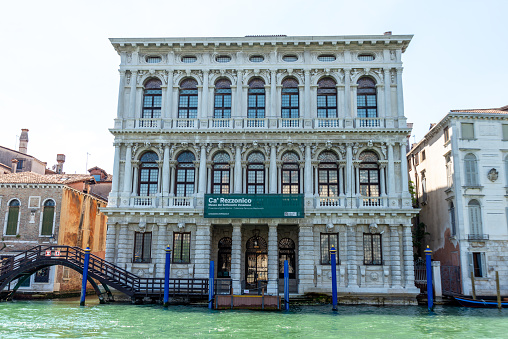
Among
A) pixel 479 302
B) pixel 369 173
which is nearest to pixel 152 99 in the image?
pixel 369 173

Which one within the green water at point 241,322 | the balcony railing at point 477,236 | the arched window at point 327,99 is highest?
the arched window at point 327,99

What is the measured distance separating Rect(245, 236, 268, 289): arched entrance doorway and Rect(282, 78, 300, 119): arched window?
297 inches

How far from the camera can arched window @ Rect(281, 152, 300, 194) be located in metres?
29.1

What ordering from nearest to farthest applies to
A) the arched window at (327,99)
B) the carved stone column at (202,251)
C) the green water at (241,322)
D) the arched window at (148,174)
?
the green water at (241,322)
the carved stone column at (202,251)
the arched window at (148,174)
the arched window at (327,99)

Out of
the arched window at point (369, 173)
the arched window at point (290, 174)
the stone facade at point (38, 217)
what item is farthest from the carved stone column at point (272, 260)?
the stone facade at point (38, 217)

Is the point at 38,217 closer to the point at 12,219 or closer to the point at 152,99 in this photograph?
the point at 12,219

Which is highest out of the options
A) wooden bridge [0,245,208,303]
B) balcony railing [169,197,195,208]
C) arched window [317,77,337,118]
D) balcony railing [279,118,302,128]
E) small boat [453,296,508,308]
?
arched window [317,77,337,118]

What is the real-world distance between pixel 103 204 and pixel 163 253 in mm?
11793

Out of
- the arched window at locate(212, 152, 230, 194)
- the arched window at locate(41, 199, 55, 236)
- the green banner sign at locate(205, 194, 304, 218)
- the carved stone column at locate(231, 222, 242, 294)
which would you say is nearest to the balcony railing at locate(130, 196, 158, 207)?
the green banner sign at locate(205, 194, 304, 218)

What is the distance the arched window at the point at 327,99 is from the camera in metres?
29.9

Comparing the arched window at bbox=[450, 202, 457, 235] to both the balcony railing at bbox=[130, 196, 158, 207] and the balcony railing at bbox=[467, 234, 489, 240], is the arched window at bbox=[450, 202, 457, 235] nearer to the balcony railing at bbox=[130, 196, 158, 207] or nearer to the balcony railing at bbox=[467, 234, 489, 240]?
the balcony railing at bbox=[467, 234, 489, 240]

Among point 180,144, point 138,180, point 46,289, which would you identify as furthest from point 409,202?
point 46,289

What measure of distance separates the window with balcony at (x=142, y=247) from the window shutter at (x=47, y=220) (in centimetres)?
605

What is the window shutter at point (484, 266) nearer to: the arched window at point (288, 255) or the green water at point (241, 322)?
the green water at point (241, 322)
